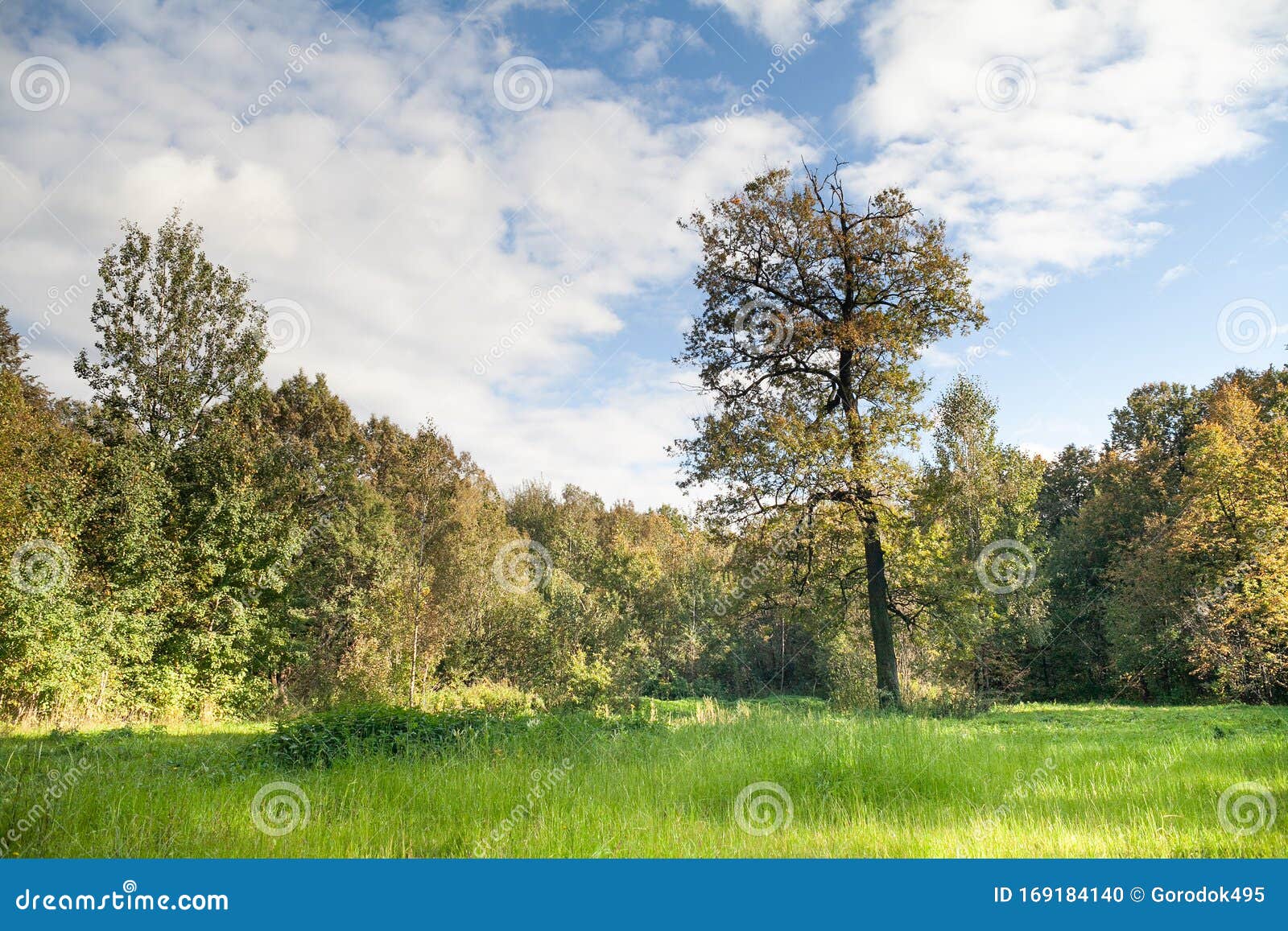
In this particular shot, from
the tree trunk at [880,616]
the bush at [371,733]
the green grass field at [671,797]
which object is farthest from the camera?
the tree trunk at [880,616]

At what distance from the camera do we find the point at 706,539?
61.9 feet

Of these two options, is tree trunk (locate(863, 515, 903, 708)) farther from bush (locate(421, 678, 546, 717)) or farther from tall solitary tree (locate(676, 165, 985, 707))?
bush (locate(421, 678, 546, 717))

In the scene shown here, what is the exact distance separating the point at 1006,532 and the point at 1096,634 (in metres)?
7.86

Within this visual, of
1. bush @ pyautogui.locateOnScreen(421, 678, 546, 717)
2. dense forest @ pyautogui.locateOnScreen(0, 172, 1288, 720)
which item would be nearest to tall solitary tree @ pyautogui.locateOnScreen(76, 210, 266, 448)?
dense forest @ pyautogui.locateOnScreen(0, 172, 1288, 720)

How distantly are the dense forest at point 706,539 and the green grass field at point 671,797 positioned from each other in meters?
8.62

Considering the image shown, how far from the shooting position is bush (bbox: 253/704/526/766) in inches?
325

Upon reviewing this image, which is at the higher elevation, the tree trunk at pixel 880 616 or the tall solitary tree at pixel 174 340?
the tall solitary tree at pixel 174 340

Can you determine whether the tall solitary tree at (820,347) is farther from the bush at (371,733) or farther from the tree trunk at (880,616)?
the bush at (371,733)

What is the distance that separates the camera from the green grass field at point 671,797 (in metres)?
4.94

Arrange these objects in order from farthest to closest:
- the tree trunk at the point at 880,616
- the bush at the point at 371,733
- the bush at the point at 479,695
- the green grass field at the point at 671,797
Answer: the bush at the point at 479,695, the tree trunk at the point at 880,616, the bush at the point at 371,733, the green grass field at the point at 671,797

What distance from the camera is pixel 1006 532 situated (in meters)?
35.5

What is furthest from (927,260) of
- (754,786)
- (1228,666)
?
(1228,666)

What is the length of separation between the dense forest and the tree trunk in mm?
73

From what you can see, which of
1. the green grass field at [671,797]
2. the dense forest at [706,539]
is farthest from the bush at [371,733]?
the dense forest at [706,539]
